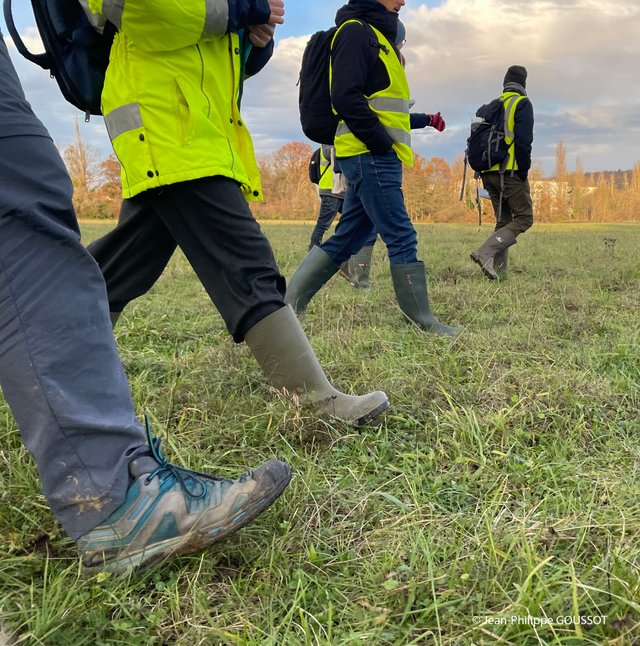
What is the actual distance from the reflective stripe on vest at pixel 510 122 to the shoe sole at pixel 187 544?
5.84 m

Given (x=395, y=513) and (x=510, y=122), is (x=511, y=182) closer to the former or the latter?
(x=510, y=122)

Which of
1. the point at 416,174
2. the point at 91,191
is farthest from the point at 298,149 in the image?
the point at 91,191

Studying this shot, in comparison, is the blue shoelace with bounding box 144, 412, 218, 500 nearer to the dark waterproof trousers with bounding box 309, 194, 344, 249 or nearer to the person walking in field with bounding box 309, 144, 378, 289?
the person walking in field with bounding box 309, 144, 378, 289

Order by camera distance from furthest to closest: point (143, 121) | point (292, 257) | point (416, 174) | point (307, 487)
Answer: point (416, 174)
point (292, 257)
point (143, 121)
point (307, 487)

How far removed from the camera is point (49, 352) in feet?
4.21

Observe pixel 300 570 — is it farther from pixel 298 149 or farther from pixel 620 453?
pixel 298 149

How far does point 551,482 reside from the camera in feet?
5.75

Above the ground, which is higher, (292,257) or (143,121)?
(143,121)

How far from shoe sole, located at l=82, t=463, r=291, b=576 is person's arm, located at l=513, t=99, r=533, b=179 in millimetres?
5899

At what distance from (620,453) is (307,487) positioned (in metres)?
1.06

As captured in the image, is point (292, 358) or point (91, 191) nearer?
point (292, 358)

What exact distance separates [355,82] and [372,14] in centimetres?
49

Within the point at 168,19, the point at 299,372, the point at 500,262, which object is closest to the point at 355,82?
the point at 168,19

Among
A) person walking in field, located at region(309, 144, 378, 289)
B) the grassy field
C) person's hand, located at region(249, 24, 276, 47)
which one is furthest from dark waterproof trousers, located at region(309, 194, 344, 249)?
person's hand, located at region(249, 24, 276, 47)
